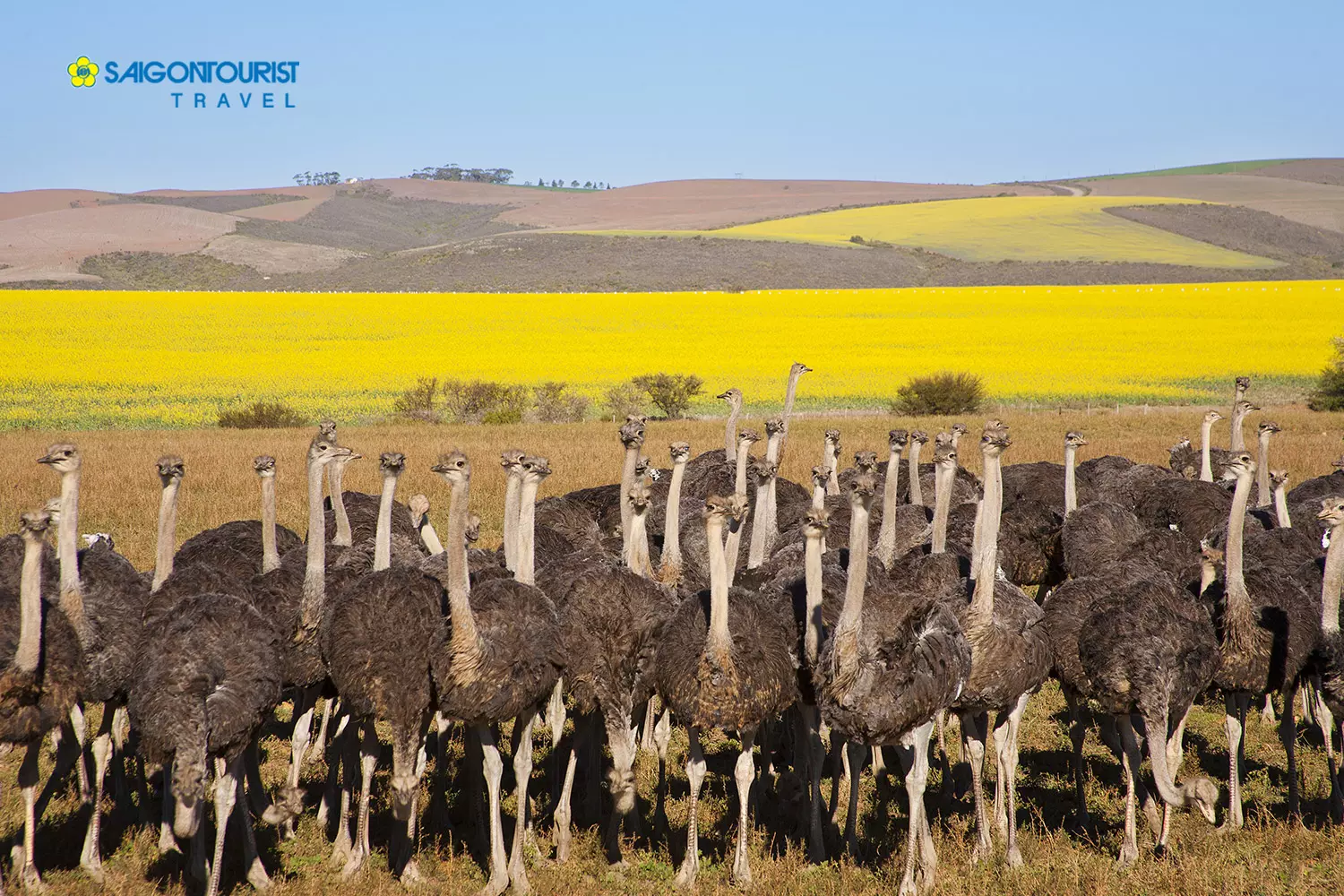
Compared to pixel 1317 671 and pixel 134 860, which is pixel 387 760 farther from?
pixel 1317 671

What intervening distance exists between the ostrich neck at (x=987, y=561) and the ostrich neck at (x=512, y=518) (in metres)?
3.46

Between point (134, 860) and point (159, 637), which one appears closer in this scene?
point (159, 637)

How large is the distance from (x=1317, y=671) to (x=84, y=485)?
19.6 m

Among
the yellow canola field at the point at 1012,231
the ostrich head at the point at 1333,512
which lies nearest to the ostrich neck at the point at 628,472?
the ostrich head at the point at 1333,512

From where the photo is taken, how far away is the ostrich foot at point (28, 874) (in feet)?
24.0

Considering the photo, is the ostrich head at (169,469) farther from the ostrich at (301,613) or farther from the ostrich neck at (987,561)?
the ostrich neck at (987,561)

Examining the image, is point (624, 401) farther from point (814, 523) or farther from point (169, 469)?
point (814, 523)

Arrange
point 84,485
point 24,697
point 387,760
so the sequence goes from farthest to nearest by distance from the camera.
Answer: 1. point 84,485
2. point 387,760
3. point 24,697

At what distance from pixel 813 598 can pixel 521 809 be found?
91.4 inches

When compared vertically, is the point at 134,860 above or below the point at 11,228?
below

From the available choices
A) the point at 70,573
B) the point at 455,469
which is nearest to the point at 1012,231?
the point at 455,469

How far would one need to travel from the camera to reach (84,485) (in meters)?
21.4

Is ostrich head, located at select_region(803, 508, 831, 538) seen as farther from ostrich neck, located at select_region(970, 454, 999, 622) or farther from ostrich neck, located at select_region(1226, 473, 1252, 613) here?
ostrich neck, located at select_region(1226, 473, 1252, 613)

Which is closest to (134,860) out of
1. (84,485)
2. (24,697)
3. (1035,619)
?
(24,697)
